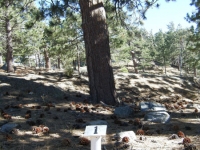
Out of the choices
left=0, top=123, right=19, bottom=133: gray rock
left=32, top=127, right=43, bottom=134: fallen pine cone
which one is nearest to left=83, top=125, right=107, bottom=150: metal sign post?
left=32, top=127, right=43, bottom=134: fallen pine cone

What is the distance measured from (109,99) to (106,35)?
6.40ft

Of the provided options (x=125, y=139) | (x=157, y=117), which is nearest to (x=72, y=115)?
(x=157, y=117)

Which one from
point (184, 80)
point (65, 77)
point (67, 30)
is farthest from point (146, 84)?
point (67, 30)

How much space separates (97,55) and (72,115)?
7.07 feet

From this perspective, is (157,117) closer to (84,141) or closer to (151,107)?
(151,107)

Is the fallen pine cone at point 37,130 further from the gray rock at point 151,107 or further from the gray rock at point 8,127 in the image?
the gray rock at point 151,107

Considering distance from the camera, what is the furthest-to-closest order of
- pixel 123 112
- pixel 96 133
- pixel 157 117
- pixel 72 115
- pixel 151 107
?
pixel 151 107 < pixel 123 112 < pixel 72 115 < pixel 157 117 < pixel 96 133

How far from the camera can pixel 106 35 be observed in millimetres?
7359

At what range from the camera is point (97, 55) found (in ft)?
23.4

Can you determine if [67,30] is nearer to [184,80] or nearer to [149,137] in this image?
[184,80]

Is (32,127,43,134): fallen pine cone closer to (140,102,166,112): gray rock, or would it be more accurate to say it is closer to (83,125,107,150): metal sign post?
(83,125,107,150): metal sign post

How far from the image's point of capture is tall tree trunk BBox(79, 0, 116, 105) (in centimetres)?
712

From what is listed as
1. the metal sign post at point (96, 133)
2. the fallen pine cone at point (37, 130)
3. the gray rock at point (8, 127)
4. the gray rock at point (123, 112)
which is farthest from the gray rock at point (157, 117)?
the metal sign post at point (96, 133)

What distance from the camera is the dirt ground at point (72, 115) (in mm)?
3840
